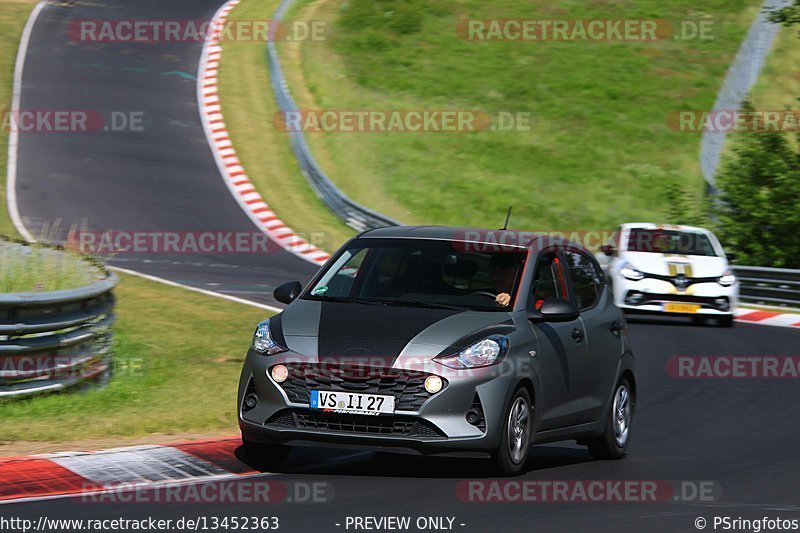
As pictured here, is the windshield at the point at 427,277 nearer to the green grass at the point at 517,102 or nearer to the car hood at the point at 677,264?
the car hood at the point at 677,264

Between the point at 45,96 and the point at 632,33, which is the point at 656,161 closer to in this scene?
the point at 632,33

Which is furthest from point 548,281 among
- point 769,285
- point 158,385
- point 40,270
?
point 769,285

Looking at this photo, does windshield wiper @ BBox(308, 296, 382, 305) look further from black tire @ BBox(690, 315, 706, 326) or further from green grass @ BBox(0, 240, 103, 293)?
black tire @ BBox(690, 315, 706, 326)

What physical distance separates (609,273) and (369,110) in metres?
16.6

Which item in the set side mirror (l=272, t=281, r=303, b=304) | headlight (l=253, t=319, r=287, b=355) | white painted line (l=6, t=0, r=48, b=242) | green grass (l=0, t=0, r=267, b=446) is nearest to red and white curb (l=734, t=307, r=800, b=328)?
green grass (l=0, t=0, r=267, b=446)

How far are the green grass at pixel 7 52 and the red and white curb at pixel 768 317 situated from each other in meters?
12.7

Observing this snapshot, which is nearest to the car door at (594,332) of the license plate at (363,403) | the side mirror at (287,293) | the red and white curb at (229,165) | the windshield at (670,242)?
the license plate at (363,403)

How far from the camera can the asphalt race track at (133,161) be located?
77.2ft

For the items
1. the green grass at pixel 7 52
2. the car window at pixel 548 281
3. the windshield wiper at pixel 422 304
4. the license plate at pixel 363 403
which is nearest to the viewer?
the license plate at pixel 363 403

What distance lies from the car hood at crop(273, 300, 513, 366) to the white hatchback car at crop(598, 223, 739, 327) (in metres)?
11.9

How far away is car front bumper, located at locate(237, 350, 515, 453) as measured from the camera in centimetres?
830

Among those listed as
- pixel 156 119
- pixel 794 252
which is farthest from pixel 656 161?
pixel 156 119

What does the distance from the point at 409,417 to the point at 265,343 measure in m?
1.10

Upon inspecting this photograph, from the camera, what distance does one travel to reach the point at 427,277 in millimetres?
9367
